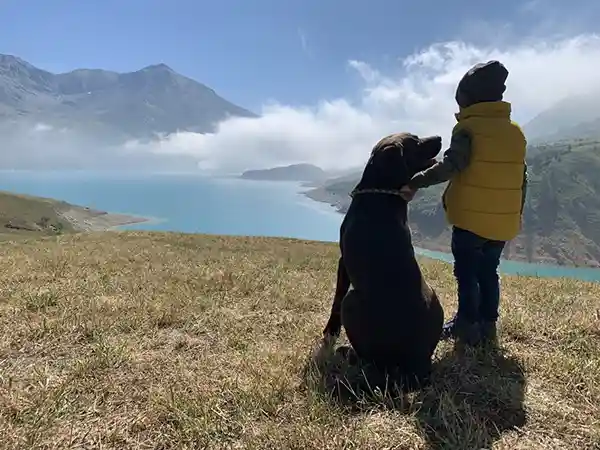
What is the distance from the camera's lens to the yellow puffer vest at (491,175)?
345 centimetres

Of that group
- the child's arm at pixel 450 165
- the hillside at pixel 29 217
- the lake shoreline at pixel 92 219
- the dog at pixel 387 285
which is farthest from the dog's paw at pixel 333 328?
the lake shoreline at pixel 92 219

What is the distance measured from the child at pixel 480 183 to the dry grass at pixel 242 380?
24.9 inches

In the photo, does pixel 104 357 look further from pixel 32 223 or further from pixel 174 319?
pixel 32 223

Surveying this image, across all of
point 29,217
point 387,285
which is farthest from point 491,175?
point 29,217

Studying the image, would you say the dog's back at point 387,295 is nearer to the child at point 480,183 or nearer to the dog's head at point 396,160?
the dog's head at point 396,160

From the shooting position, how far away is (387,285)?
2.95m

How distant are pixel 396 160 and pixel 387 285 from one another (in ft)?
3.14

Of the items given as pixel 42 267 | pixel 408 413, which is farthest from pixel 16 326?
pixel 408 413

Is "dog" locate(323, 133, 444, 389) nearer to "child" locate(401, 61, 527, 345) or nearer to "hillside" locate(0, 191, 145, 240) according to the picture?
"child" locate(401, 61, 527, 345)

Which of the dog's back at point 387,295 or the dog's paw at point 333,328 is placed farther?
the dog's paw at point 333,328

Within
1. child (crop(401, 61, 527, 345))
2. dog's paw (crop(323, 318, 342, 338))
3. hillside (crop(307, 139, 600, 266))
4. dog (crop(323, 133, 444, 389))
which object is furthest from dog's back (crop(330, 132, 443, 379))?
hillside (crop(307, 139, 600, 266))

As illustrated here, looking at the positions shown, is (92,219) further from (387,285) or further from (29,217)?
(387,285)

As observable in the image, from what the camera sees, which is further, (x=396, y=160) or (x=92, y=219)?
(x=92, y=219)

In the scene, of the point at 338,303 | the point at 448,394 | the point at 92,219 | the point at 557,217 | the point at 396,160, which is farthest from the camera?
the point at 92,219
